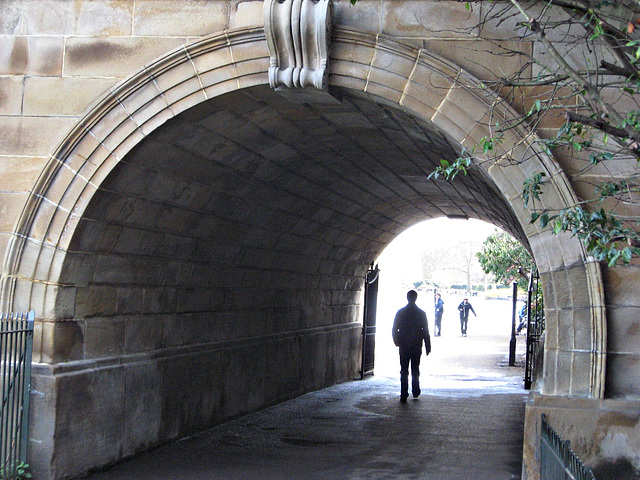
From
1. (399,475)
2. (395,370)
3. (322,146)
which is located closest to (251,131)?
(322,146)

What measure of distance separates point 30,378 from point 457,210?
9688mm

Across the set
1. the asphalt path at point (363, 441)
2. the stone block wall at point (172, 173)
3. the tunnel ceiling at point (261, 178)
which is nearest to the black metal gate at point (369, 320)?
the asphalt path at point (363, 441)

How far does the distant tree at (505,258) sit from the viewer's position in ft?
76.2

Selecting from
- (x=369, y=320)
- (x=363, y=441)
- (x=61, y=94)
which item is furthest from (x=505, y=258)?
→ (x=61, y=94)

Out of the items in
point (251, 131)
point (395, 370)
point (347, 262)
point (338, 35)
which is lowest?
point (395, 370)

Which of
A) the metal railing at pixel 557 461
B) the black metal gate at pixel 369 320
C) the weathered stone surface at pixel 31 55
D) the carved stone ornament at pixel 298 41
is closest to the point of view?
the metal railing at pixel 557 461

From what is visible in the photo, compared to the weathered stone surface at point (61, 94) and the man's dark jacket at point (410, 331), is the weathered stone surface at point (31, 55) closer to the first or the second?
the weathered stone surface at point (61, 94)

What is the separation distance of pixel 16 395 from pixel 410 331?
6.70m

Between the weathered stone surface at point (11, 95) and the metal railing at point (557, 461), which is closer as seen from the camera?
the metal railing at point (557, 461)

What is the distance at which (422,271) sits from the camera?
11238cm

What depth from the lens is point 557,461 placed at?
4.68 metres

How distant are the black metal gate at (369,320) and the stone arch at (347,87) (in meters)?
9.36

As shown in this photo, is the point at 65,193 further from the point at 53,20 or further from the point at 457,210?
the point at 457,210

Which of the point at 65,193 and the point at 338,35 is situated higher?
the point at 338,35
